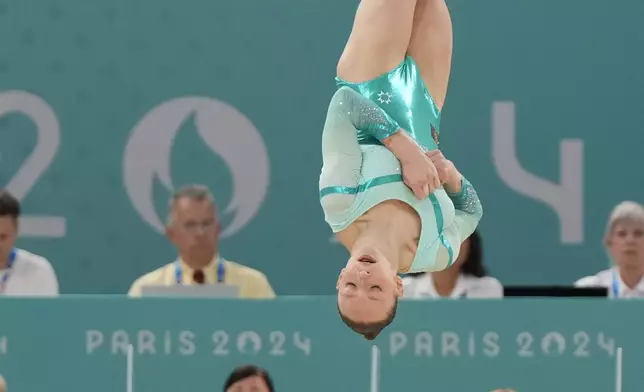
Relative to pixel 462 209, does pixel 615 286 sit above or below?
above

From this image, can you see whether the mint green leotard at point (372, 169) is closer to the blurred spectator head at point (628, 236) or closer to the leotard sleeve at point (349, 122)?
the leotard sleeve at point (349, 122)

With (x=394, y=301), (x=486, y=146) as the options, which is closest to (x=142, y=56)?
(x=486, y=146)

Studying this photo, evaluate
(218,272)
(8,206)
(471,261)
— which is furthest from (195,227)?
(471,261)

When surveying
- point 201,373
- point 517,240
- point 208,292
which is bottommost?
point 201,373

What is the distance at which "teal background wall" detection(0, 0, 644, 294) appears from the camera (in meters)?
7.93

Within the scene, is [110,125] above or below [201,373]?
above

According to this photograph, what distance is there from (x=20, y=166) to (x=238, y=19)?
5.88ft

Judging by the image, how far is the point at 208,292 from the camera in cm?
571

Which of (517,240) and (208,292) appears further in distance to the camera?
(517,240)

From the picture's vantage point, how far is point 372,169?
4.25 metres

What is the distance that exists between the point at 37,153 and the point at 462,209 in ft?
13.8

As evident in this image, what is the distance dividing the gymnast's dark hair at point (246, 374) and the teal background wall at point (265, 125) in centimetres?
266

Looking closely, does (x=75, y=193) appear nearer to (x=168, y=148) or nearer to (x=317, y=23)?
(x=168, y=148)

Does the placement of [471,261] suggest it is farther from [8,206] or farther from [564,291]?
[8,206]
